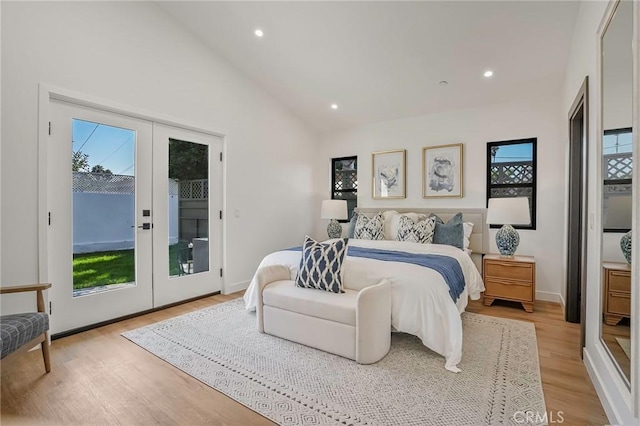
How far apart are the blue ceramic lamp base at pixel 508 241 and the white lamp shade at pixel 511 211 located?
125 millimetres

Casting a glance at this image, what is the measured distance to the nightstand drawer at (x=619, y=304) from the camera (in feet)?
4.97

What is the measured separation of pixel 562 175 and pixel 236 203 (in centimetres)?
427

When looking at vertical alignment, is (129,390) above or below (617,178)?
below

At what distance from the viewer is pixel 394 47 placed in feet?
10.8

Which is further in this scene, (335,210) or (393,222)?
(335,210)

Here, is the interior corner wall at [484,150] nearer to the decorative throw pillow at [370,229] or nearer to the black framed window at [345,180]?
the black framed window at [345,180]

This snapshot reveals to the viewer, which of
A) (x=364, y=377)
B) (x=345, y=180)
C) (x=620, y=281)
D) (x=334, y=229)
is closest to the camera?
(x=620, y=281)

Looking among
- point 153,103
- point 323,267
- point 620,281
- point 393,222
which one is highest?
point 153,103

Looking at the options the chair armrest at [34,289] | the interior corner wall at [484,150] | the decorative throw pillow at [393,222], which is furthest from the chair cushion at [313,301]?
the interior corner wall at [484,150]

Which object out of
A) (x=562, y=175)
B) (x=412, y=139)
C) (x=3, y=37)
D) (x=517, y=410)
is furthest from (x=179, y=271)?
(x=562, y=175)

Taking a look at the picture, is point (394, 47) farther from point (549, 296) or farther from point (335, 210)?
point (549, 296)

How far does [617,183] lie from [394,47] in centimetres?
247

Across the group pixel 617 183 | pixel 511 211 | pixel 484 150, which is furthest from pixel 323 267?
pixel 484 150

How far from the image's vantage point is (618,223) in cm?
168
